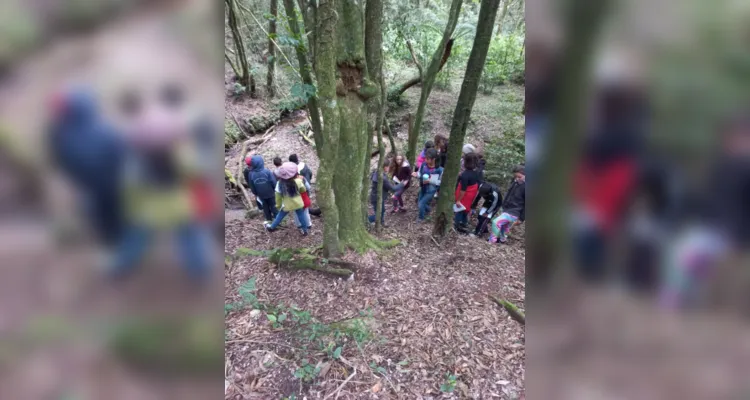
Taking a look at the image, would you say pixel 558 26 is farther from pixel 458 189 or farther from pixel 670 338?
pixel 458 189

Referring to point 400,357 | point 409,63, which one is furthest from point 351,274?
point 409,63

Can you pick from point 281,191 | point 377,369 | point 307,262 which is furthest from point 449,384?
point 281,191

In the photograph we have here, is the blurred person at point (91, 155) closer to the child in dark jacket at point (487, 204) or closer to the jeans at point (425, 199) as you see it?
the child in dark jacket at point (487, 204)

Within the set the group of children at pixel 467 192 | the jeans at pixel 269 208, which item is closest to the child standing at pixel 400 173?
the group of children at pixel 467 192

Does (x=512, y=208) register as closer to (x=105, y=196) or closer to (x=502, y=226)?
(x=502, y=226)

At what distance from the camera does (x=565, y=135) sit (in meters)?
0.64

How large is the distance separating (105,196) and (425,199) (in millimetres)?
8829

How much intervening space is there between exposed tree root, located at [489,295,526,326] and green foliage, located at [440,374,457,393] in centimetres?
145

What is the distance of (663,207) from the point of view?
0.56m

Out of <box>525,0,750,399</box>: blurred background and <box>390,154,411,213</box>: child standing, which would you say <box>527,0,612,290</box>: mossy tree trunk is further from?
<box>390,154,411,213</box>: child standing

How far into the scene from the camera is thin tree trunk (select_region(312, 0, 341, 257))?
4328 mm

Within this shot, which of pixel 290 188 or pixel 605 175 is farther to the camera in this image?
pixel 290 188

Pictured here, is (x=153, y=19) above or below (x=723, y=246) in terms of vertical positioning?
above

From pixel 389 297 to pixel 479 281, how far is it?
1594 millimetres
